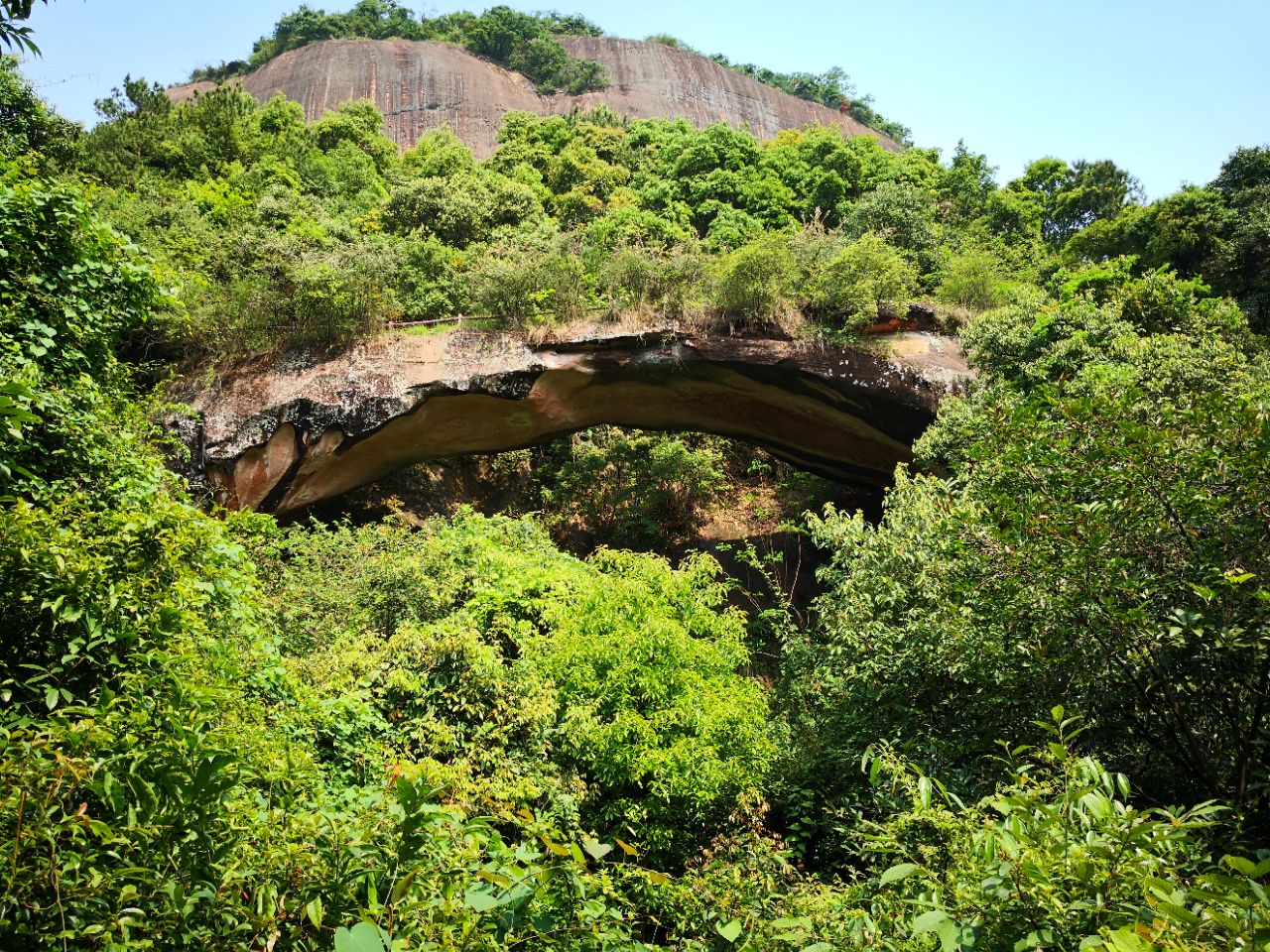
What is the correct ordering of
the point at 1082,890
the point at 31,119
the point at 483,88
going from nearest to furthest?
1. the point at 1082,890
2. the point at 31,119
3. the point at 483,88

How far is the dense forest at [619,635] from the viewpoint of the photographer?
7.82 ft

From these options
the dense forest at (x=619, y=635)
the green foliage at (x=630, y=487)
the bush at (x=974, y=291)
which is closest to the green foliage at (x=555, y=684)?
the dense forest at (x=619, y=635)

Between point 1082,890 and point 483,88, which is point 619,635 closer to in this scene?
point 1082,890

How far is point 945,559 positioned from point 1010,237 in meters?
22.1

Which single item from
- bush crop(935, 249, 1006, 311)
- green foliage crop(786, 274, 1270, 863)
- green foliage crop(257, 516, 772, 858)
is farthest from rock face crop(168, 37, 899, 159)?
green foliage crop(786, 274, 1270, 863)

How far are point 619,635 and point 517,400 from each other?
6.31m

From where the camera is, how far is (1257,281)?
1652 cm

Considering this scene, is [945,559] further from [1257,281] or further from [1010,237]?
[1010,237]

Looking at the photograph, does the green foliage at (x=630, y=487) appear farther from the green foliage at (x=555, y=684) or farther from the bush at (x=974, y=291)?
the green foliage at (x=555, y=684)

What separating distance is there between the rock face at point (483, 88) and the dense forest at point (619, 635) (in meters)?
21.7

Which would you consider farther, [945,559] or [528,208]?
[528,208]

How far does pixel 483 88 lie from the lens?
4006 cm

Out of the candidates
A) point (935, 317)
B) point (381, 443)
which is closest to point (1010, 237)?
point (935, 317)

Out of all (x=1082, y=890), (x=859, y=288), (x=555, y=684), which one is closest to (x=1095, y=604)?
(x=1082, y=890)
